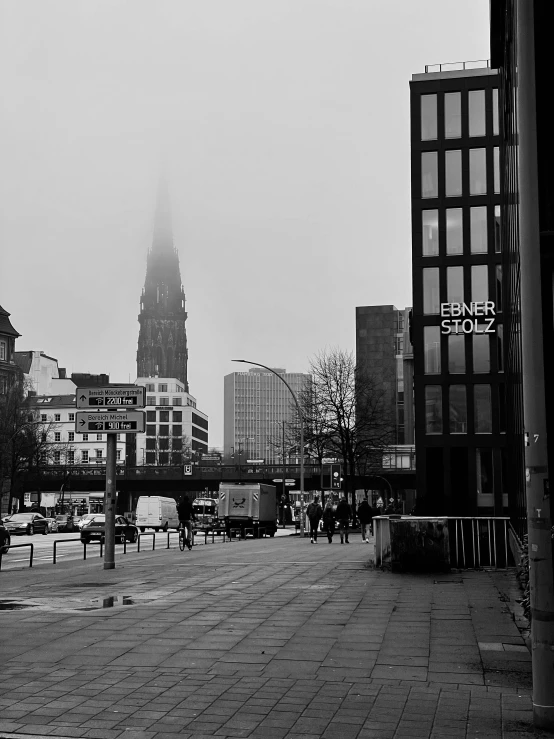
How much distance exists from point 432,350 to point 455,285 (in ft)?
12.3

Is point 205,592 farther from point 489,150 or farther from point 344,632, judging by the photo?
point 489,150

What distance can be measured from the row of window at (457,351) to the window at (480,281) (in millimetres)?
1872

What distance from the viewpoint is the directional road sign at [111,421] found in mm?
20578

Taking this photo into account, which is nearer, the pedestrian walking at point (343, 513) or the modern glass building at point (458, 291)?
the pedestrian walking at point (343, 513)

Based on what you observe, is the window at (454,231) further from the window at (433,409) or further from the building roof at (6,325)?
the building roof at (6,325)

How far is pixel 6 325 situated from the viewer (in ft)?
370

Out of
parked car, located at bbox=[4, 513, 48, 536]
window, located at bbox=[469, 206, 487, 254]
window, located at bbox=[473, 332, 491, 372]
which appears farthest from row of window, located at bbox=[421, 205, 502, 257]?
parked car, located at bbox=[4, 513, 48, 536]

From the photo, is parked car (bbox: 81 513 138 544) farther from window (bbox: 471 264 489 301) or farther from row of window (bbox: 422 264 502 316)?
window (bbox: 471 264 489 301)

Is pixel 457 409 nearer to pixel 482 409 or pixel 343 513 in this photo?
pixel 482 409

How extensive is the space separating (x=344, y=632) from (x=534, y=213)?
5455mm

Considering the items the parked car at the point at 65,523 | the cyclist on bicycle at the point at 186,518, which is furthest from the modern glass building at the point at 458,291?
the parked car at the point at 65,523

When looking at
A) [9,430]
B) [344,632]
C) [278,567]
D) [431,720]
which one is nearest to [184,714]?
[431,720]

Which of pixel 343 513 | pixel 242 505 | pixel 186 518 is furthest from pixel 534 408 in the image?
pixel 242 505

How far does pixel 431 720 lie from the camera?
21.6 feet
